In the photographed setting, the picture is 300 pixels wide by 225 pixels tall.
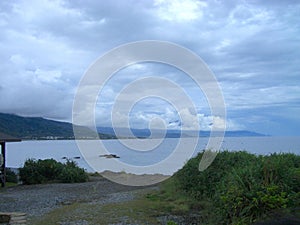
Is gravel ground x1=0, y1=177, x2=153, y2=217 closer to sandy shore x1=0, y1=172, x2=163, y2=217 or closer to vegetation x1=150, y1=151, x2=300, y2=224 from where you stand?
sandy shore x1=0, y1=172, x2=163, y2=217

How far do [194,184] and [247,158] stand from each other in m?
2.31

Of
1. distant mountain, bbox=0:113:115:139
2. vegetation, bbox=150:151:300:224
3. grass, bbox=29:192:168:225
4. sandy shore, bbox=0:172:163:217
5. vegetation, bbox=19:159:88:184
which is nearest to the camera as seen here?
vegetation, bbox=150:151:300:224

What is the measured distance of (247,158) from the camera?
1145 cm

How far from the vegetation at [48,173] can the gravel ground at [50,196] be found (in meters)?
1.71

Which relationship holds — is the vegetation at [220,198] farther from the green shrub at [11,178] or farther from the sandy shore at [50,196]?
the green shrub at [11,178]

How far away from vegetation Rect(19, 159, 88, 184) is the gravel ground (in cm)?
171

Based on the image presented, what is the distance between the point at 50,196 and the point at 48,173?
6.46 meters

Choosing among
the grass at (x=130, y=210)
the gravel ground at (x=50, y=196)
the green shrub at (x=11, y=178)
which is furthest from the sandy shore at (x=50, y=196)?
the green shrub at (x=11, y=178)

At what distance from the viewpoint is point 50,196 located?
51.4 ft

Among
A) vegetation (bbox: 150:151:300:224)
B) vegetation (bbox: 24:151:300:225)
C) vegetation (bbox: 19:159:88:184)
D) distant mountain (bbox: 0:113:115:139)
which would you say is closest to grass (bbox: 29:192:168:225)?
vegetation (bbox: 24:151:300:225)

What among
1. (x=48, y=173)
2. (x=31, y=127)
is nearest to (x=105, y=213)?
(x=48, y=173)

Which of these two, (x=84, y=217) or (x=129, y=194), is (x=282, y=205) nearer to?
(x=84, y=217)

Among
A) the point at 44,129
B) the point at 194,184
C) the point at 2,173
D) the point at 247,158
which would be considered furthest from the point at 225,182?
the point at 44,129

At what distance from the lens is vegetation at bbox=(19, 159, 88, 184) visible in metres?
21.0
